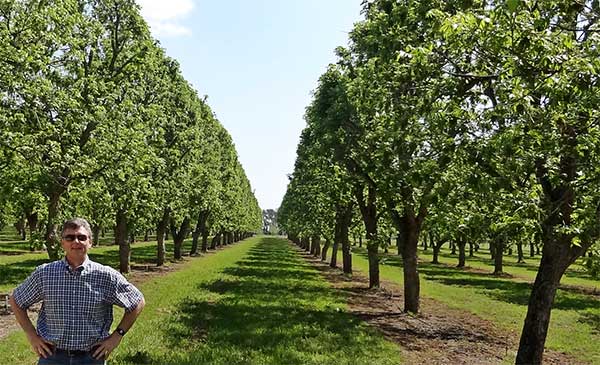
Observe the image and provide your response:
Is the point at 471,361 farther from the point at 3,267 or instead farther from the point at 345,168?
the point at 3,267

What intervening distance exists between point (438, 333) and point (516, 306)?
413 inches

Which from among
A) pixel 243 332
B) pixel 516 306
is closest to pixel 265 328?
pixel 243 332

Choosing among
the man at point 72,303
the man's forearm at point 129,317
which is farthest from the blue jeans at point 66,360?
the man's forearm at point 129,317

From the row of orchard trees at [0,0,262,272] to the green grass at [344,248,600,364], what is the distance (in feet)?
41.3

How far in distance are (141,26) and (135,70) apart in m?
2.83

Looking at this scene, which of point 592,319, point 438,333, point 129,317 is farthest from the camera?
point 592,319

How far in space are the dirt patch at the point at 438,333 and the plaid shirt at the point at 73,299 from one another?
9434 mm

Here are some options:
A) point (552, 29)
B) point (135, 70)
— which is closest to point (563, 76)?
point (552, 29)

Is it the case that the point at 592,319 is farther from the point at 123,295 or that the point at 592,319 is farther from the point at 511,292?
the point at 123,295

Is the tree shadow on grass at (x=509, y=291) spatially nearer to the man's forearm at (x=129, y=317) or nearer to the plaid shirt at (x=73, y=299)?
the man's forearm at (x=129, y=317)

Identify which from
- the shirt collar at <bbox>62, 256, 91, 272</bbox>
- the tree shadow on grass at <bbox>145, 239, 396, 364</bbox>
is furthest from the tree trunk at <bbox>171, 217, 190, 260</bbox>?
the shirt collar at <bbox>62, 256, 91, 272</bbox>

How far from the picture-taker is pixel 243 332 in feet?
51.8

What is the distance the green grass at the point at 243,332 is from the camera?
1266 centimetres

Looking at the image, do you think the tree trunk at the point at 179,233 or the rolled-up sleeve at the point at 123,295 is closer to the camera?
the rolled-up sleeve at the point at 123,295
